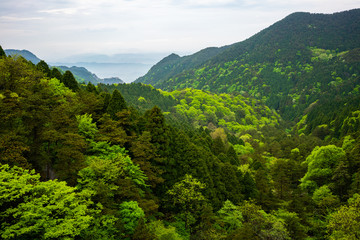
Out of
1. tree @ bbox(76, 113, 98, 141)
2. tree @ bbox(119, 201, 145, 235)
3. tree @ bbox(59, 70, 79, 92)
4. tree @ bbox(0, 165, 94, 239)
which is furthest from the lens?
tree @ bbox(59, 70, 79, 92)

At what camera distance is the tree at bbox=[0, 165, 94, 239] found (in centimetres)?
1553

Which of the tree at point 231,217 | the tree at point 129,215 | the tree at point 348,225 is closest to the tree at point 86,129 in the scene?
the tree at point 129,215

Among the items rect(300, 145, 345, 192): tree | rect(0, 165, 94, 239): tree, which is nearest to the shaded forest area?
rect(0, 165, 94, 239): tree

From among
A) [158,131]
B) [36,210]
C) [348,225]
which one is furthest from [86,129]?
[348,225]

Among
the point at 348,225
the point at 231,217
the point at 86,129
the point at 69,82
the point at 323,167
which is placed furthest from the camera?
the point at 323,167

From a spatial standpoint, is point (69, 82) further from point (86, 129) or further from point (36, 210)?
point (36, 210)

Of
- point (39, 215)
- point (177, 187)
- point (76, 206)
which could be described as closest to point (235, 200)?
point (177, 187)

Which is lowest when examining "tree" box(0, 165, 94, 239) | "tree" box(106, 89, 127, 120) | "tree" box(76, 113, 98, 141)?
"tree" box(0, 165, 94, 239)

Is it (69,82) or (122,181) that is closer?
(122,181)

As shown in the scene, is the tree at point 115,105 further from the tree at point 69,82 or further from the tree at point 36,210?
the tree at point 36,210

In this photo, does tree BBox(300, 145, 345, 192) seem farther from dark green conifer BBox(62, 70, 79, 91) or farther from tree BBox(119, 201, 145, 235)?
dark green conifer BBox(62, 70, 79, 91)

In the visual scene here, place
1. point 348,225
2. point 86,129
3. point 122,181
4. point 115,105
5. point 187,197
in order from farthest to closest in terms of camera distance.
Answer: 1. point 115,105
2. point 187,197
3. point 86,129
4. point 348,225
5. point 122,181

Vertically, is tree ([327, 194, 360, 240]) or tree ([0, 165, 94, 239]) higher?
tree ([0, 165, 94, 239])

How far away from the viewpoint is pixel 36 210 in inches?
639
